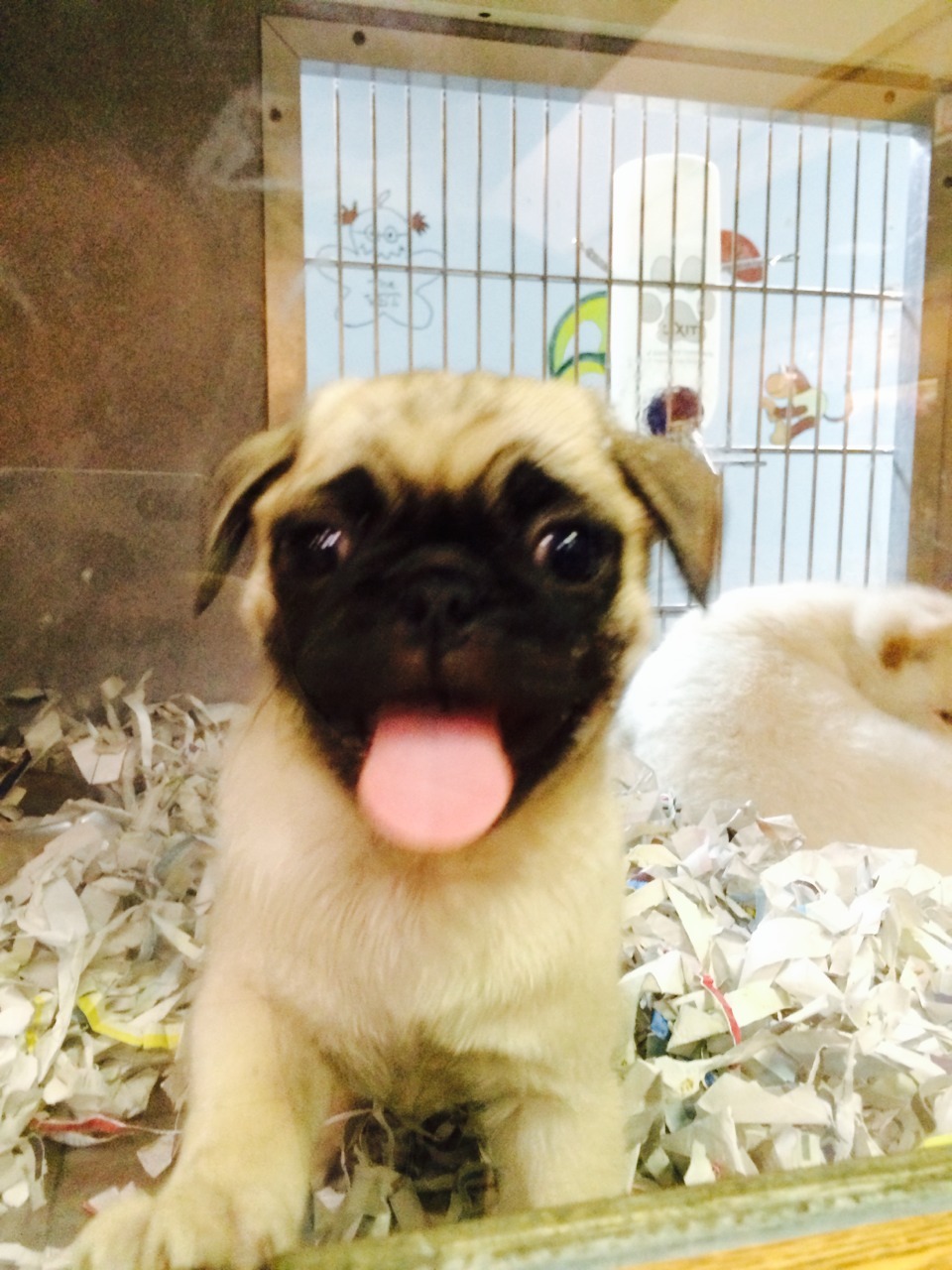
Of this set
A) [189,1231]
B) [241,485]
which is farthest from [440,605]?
[189,1231]

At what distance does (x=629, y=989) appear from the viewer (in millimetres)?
1092

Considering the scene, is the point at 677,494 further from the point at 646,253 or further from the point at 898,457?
the point at 898,457

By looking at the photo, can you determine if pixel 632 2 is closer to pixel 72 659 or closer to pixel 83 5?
pixel 83 5

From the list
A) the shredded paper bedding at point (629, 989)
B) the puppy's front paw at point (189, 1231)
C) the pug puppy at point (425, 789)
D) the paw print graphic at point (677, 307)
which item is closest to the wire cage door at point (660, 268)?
the paw print graphic at point (677, 307)

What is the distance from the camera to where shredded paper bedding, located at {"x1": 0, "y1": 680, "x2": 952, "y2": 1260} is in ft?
2.94

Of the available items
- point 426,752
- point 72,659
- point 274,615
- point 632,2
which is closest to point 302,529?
point 274,615

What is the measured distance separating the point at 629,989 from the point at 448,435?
66 cm

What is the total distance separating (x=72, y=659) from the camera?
124cm

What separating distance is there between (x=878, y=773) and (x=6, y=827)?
1.42 meters

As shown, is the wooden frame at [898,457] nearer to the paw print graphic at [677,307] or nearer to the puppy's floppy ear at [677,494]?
the paw print graphic at [677,307]

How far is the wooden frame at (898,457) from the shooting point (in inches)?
25.7

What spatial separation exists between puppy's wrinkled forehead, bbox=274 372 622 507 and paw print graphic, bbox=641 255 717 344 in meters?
0.32

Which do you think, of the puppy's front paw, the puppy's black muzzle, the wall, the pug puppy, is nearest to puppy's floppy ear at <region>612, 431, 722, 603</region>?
the pug puppy

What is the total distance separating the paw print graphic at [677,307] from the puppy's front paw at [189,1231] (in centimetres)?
101
